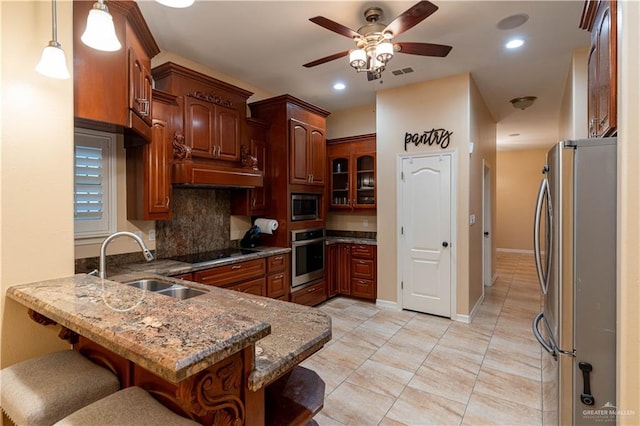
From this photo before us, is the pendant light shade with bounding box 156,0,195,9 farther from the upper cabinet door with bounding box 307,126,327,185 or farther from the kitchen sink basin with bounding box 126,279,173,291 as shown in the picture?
the upper cabinet door with bounding box 307,126,327,185

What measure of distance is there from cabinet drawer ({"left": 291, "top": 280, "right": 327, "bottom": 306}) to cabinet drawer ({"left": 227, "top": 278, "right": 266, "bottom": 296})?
1.95ft

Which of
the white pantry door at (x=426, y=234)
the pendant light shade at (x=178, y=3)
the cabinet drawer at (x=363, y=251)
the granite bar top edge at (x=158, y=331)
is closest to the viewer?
the granite bar top edge at (x=158, y=331)

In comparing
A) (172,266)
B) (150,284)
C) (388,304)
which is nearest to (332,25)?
(150,284)

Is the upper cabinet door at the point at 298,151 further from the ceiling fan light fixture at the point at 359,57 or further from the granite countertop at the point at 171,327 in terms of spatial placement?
the granite countertop at the point at 171,327

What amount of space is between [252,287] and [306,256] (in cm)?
105

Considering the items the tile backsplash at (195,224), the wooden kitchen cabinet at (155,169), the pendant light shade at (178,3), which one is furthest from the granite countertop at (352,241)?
the pendant light shade at (178,3)

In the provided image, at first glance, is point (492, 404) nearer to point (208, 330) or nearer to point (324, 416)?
point (324, 416)

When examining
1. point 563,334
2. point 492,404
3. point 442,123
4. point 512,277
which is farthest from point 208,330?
point 512,277

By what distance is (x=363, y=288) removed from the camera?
4719 mm

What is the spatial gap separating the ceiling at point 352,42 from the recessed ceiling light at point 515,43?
5 cm

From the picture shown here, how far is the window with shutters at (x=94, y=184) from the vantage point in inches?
104

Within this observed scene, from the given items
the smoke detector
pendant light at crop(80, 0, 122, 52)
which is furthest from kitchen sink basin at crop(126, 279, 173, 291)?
the smoke detector

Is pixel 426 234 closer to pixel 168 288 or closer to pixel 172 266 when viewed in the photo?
pixel 172 266

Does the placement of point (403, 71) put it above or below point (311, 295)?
above
